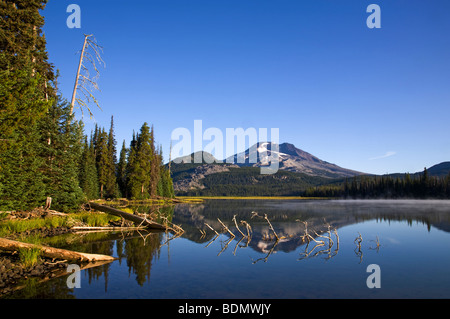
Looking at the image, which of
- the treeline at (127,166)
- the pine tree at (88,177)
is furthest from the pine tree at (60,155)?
the treeline at (127,166)

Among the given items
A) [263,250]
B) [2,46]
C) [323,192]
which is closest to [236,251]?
[263,250]

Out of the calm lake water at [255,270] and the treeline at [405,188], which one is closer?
the calm lake water at [255,270]

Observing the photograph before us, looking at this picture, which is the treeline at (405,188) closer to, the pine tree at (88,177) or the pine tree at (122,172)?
the pine tree at (122,172)

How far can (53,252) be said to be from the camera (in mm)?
13117

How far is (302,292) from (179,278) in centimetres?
477

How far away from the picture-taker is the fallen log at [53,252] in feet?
41.4

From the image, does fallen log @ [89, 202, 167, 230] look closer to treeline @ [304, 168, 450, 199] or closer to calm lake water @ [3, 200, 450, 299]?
calm lake water @ [3, 200, 450, 299]

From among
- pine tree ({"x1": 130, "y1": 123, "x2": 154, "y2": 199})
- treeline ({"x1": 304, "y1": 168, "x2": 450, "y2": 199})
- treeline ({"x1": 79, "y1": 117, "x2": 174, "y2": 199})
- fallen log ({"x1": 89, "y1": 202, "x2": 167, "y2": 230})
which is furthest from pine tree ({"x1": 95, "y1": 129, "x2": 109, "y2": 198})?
treeline ({"x1": 304, "y1": 168, "x2": 450, "y2": 199})

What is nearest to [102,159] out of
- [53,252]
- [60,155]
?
[60,155]

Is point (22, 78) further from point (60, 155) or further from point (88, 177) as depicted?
point (88, 177)

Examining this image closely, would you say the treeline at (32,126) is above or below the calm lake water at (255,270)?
above

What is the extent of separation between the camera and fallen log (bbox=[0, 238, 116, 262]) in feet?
41.4
